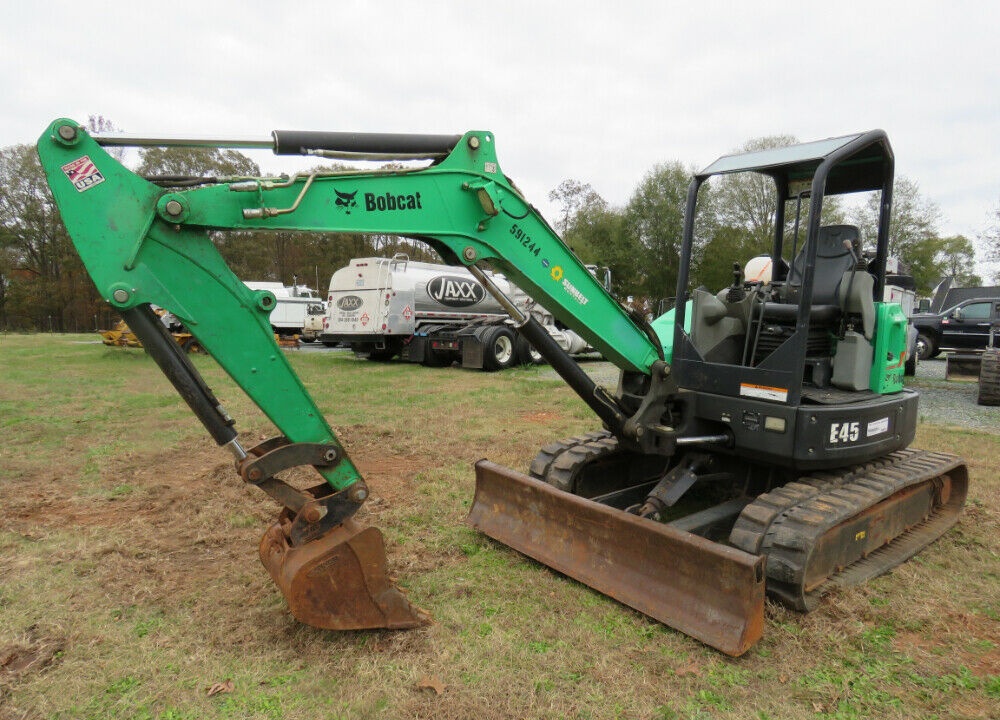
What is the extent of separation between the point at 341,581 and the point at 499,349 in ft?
42.4

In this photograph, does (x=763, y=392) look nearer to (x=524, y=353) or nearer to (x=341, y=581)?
(x=341, y=581)

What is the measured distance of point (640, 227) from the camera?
3328 centimetres

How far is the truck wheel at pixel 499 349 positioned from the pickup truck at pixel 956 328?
11.0 meters

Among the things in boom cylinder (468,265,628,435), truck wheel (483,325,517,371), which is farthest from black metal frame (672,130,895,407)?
truck wheel (483,325,517,371)

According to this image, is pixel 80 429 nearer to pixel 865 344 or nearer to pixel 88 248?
pixel 88 248

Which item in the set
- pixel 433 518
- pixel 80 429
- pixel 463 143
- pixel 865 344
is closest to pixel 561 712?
pixel 433 518

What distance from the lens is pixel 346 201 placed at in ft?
10.2

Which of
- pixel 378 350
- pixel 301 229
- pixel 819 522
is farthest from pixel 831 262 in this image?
pixel 378 350

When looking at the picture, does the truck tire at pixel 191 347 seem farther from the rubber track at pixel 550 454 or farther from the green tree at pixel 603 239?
the green tree at pixel 603 239

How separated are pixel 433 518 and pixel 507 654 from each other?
6.22 feet

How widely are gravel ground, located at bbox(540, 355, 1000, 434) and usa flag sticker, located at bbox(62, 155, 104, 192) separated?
29.7 feet

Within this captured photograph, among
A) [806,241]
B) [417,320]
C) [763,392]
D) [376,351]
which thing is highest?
[806,241]

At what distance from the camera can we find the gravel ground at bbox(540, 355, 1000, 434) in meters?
8.99

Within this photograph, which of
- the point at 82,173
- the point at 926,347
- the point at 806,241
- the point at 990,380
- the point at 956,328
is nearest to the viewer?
the point at 82,173
